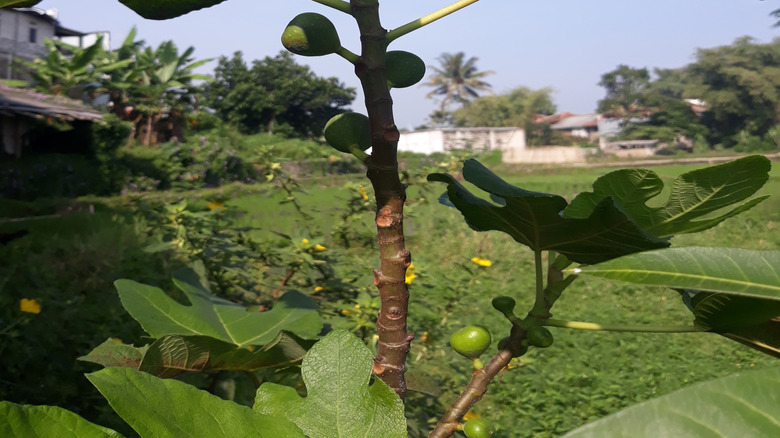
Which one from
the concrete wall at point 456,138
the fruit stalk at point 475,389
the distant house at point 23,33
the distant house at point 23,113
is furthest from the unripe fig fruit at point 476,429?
the concrete wall at point 456,138

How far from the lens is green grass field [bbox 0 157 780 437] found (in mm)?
2455

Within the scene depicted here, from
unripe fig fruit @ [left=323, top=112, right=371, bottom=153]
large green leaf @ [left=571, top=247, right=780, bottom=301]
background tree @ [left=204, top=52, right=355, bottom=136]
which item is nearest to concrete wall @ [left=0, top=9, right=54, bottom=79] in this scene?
background tree @ [left=204, top=52, right=355, bottom=136]

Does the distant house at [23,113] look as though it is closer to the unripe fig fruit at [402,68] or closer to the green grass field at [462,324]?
the green grass field at [462,324]

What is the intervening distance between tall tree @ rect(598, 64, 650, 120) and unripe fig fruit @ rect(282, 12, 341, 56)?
38.4 meters

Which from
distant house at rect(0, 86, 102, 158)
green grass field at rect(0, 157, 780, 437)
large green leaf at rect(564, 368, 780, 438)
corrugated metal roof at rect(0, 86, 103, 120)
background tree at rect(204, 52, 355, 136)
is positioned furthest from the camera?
background tree at rect(204, 52, 355, 136)

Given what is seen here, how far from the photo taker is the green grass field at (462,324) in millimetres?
2455

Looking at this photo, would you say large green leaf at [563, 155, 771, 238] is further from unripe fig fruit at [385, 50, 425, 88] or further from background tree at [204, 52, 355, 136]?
background tree at [204, 52, 355, 136]

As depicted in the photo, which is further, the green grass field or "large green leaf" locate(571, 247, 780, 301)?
the green grass field

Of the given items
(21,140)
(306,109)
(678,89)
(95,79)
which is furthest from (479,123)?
(21,140)

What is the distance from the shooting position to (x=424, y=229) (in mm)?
8000

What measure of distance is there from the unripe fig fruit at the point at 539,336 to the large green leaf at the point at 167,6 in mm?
302

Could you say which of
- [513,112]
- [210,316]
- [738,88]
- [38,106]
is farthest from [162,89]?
[513,112]

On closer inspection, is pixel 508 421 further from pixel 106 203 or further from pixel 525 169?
pixel 525 169

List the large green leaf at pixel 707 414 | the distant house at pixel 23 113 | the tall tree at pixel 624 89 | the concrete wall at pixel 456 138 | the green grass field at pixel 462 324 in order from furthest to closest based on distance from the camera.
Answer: the tall tree at pixel 624 89
the concrete wall at pixel 456 138
the distant house at pixel 23 113
the green grass field at pixel 462 324
the large green leaf at pixel 707 414
